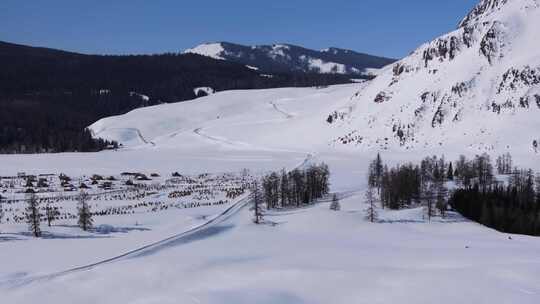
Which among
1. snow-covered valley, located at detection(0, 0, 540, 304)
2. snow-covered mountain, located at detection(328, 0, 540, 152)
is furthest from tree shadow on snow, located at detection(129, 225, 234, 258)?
snow-covered mountain, located at detection(328, 0, 540, 152)

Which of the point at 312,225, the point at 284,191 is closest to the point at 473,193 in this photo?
the point at 312,225

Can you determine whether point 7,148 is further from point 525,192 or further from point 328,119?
point 525,192

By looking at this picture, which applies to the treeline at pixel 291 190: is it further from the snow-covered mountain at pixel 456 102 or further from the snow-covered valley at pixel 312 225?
the snow-covered mountain at pixel 456 102

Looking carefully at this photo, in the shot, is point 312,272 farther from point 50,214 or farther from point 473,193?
point 473,193

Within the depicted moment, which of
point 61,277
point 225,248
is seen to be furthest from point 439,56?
point 61,277

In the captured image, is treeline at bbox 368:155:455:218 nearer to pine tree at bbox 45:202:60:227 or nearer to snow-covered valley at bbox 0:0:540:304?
snow-covered valley at bbox 0:0:540:304

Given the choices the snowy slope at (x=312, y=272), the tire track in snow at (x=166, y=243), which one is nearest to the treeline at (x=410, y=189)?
the snowy slope at (x=312, y=272)
